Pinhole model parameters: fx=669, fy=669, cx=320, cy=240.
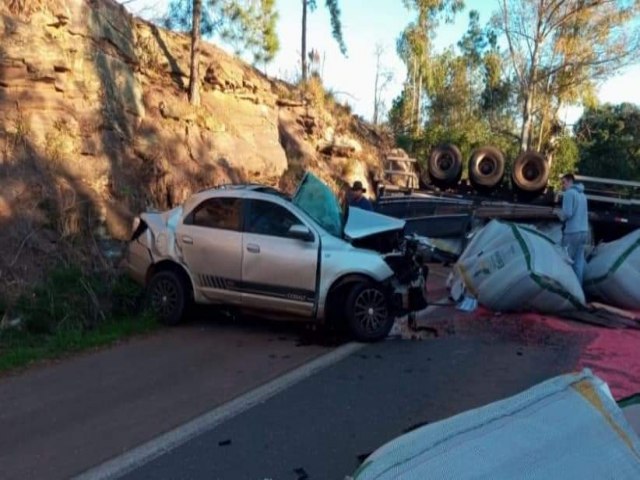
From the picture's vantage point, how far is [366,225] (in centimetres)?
826

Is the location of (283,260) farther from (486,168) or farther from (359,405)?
(486,168)

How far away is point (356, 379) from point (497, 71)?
109ft

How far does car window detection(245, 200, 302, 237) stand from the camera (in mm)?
8109

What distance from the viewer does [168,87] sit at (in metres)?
16.0

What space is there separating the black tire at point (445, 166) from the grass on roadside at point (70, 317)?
10774mm

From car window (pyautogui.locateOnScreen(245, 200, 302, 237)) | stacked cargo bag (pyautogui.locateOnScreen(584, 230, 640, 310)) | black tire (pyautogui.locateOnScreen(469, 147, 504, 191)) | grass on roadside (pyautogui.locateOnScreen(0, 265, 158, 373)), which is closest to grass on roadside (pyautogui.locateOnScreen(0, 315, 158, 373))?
grass on roadside (pyautogui.locateOnScreen(0, 265, 158, 373))

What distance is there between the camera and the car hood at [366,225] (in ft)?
26.6

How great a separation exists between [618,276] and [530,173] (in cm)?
694

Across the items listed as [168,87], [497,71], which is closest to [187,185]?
[168,87]

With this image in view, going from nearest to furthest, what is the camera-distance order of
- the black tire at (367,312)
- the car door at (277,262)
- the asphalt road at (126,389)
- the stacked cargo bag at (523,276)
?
1. the asphalt road at (126,389)
2. the black tire at (367,312)
3. the car door at (277,262)
4. the stacked cargo bag at (523,276)

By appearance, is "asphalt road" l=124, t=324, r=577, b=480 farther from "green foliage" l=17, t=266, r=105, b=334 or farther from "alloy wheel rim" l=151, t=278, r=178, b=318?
"green foliage" l=17, t=266, r=105, b=334

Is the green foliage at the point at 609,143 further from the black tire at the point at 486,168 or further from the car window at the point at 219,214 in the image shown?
the car window at the point at 219,214

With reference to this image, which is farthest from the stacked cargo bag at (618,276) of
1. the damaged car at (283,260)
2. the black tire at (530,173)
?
the black tire at (530,173)

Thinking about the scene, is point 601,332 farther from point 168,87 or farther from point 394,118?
point 394,118
